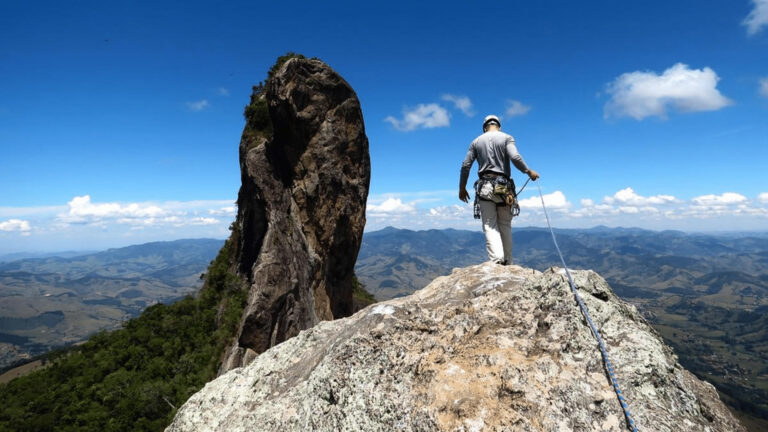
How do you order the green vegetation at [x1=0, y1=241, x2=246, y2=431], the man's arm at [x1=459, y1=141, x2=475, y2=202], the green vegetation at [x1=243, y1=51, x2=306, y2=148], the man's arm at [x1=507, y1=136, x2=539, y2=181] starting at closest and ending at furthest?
the man's arm at [x1=507, y1=136, x2=539, y2=181], the man's arm at [x1=459, y1=141, x2=475, y2=202], the green vegetation at [x1=0, y1=241, x2=246, y2=431], the green vegetation at [x1=243, y1=51, x2=306, y2=148]

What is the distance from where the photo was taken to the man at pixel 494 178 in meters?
9.67

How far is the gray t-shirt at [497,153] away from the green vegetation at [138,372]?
918 inches

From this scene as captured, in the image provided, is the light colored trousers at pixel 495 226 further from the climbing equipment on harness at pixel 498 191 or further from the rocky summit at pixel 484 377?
the rocky summit at pixel 484 377

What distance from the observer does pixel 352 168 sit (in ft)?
114

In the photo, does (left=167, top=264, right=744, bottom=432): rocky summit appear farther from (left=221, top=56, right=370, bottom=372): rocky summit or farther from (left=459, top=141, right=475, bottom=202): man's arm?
(left=221, top=56, right=370, bottom=372): rocky summit

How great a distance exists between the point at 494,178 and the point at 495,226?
1317mm

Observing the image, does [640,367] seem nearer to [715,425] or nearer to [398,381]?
[715,425]

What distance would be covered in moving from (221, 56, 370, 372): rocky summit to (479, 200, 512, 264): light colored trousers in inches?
782

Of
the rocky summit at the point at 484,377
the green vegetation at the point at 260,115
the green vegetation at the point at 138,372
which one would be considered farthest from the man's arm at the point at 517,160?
the green vegetation at the point at 260,115

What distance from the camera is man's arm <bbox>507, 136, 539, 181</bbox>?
938cm

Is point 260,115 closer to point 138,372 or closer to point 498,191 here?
point 138,372

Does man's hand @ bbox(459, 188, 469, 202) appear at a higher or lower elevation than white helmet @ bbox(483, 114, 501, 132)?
lower

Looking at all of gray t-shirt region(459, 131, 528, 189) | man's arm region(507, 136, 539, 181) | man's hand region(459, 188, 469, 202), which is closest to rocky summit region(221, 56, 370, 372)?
man's hand region(459, 188, 469, 202)

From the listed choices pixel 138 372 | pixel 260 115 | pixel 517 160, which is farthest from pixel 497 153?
pixel 138 372
